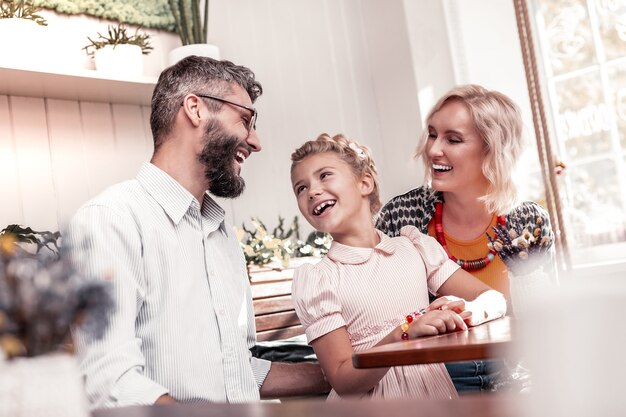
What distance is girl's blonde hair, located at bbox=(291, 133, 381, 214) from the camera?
224 cm

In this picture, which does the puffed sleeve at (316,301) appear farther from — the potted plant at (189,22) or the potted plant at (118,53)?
the potted plant at (189,22)

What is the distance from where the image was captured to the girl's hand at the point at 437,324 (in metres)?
1.55

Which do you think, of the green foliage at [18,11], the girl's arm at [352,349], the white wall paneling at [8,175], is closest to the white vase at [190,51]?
the green foliage at [18,11]

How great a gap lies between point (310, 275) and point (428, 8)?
8.90 ft

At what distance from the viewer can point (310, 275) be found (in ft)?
6.61

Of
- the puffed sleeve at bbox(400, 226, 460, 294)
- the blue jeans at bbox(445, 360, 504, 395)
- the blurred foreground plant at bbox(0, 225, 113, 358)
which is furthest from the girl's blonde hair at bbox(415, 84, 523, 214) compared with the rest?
the blurred foreground plant at bbox(0, 225, 113, 358)

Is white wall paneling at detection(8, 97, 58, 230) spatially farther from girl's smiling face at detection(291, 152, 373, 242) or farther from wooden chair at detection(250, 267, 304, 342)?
girl's smiling face at detection(291, 152, 373, 242)

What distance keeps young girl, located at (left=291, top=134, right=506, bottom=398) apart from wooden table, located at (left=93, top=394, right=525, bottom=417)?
85cm

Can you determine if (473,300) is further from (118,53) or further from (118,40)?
(118,40)

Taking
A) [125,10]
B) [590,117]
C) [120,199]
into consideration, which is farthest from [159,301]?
[590,117]

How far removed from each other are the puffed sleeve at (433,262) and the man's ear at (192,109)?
761mm

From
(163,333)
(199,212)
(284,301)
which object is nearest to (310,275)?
(199,212)

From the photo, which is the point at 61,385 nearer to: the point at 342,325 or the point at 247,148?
the point at 342,325

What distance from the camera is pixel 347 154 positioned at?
2266 mm
